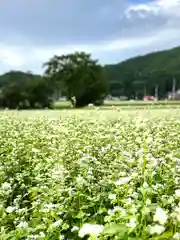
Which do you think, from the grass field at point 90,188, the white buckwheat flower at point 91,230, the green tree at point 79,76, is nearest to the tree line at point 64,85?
the green tree at point 79,76

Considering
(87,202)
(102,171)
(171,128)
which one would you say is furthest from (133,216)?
(171,128)

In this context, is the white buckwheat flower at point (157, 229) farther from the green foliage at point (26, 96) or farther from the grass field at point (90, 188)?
the green foliage at point (26, 96)

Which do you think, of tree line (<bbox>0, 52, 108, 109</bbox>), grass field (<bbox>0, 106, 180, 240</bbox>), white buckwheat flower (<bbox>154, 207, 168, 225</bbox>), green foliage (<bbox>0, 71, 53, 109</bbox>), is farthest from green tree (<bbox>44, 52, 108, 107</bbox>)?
white buckwheat flower (<bbox>154, 207, 168, 225</bbox>)

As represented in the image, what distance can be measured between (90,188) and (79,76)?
3819 inches

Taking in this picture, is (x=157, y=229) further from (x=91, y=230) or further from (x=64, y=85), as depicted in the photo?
(x=64, y=85)

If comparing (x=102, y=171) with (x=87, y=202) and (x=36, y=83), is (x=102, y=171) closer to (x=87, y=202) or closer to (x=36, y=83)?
(x=87, y=202)

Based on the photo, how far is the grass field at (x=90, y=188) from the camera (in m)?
3.42

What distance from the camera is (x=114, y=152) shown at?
6.97 meters

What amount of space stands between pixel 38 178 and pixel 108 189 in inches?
41.1

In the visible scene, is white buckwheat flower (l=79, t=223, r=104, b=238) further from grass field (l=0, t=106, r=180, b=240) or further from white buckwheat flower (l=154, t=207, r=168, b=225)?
white buckwheat flower (l=154, t=207, r=168, b=225)

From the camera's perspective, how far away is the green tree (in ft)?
322

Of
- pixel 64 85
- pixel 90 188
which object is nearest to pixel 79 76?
pixel 64 85

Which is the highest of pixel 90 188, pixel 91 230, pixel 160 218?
pixel 160 218

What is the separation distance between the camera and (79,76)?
102 m
